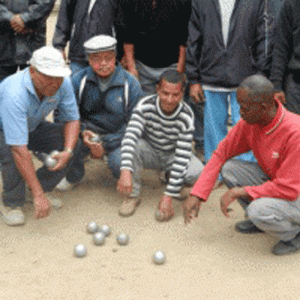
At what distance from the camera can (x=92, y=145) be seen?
15.4 feet

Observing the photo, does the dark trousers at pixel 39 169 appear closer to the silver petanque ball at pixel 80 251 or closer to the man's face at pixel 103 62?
the man's face at pixel 103 62

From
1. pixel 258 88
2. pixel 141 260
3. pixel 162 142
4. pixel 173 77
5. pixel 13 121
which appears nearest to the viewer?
pixel 258 88

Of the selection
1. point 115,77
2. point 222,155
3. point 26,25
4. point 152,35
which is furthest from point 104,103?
point 222,155

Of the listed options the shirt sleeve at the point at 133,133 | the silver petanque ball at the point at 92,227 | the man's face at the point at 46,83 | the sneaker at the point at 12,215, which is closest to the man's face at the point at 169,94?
the shirt sleeve at the point at 133,133

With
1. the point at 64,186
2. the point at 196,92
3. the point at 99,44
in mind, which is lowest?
the point at 64,186

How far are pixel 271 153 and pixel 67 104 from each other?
1817 mm

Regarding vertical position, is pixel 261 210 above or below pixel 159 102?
below

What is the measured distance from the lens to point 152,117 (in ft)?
14.6

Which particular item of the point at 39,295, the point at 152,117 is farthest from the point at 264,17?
the point at 39,295

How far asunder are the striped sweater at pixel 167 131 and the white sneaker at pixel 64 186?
2.70ft

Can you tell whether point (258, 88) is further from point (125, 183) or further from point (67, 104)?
point (67, 104)

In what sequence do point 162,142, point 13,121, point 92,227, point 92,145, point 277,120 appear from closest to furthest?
point 277,120, point 13,121, point 92,227, point 162,142, point 92,145

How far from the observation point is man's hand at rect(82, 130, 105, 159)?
469 cm

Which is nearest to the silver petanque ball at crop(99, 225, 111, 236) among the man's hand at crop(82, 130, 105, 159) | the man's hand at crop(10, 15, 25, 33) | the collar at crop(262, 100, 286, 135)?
the man's hand at crop(82, 130, 105, 159)
